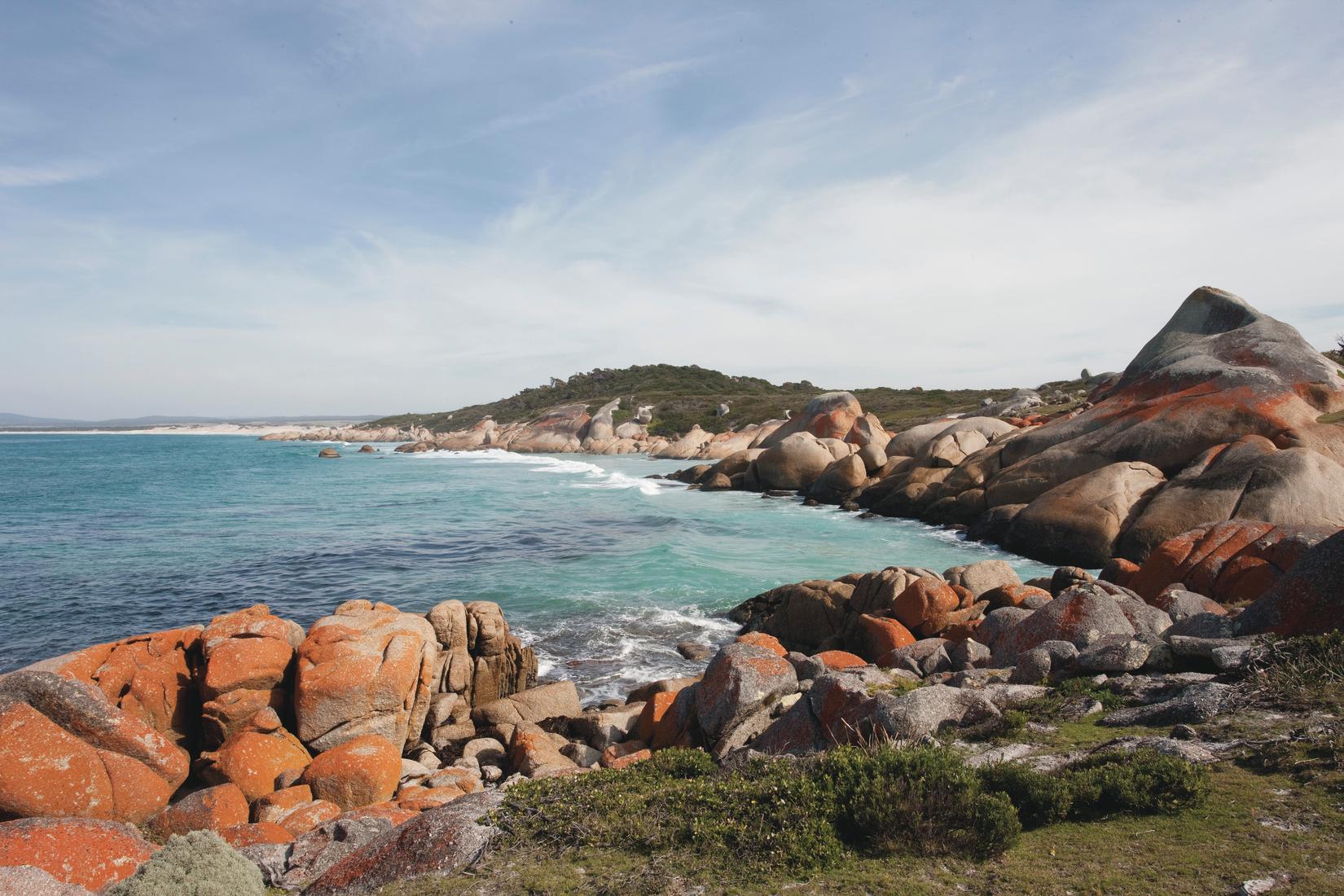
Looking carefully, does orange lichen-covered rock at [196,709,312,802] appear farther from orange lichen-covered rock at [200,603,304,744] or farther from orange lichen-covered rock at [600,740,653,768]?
orange lichen-covered rock at [600,740,653,768]

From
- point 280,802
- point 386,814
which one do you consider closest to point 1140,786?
point 386,814

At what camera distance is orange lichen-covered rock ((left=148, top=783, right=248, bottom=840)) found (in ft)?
34.3

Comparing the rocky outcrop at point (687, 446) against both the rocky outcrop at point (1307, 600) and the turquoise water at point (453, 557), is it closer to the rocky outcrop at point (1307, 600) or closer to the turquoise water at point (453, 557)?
the turquoise water at point (453, 557)

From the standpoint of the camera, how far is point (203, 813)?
10562 mm

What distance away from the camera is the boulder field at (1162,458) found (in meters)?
22.9

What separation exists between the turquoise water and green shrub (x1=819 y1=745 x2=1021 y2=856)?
38.6ft

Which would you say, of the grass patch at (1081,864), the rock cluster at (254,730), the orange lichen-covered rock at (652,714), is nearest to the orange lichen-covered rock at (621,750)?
the orange lichen-covered rock at (652,714)

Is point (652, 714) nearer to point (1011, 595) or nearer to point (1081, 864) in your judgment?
point (1081, 864)

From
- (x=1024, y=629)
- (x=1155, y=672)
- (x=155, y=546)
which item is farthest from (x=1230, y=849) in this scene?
(x=155, y=546)

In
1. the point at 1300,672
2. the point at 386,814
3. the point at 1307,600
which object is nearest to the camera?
the point at 1300,672

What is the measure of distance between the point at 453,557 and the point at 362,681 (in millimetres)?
18411

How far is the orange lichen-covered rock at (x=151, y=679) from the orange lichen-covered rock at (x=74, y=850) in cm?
556

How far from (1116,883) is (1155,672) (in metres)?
5.76

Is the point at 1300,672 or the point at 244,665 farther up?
the point at 1300,672
